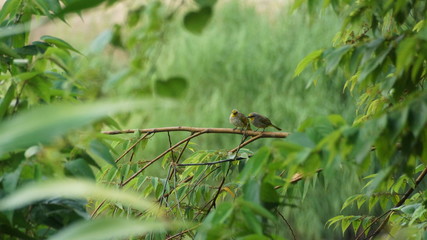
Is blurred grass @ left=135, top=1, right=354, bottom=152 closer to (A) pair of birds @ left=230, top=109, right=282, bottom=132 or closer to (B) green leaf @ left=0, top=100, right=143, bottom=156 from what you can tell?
(A) pair of birds @ left=230, top=109, right=282, bottom=132

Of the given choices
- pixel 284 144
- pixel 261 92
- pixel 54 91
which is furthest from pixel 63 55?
pixel 261 92

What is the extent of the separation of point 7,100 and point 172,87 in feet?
0.69

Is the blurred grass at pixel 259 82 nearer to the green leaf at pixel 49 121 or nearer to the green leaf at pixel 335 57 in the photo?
the green leaf at pixel 335 57

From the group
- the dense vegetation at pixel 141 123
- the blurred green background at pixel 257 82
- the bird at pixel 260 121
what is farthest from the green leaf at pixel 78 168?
the blurred green background at pixel 257 82

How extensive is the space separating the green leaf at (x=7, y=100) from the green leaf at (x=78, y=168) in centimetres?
8

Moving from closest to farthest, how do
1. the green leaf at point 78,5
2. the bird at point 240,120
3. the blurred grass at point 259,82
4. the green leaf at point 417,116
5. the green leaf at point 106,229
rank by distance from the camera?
the green leaf at point 106,229 < the green leaf at point 78,5 < the green leaf at point 417,116 < the bird at point 240,120 < the blurred grass at point 259,82

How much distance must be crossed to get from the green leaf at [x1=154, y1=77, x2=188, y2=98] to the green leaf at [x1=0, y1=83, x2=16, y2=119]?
0.20 m

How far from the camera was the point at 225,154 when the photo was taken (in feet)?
3.04

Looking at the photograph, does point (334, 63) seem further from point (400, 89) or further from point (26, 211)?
point (26, 211)

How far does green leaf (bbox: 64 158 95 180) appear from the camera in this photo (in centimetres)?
48

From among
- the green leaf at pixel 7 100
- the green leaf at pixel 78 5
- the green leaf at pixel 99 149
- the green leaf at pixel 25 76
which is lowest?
the green leaf at pixel 99 149

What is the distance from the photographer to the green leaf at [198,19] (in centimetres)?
40

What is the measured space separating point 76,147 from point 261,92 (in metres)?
4.50

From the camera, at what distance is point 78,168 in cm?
48
